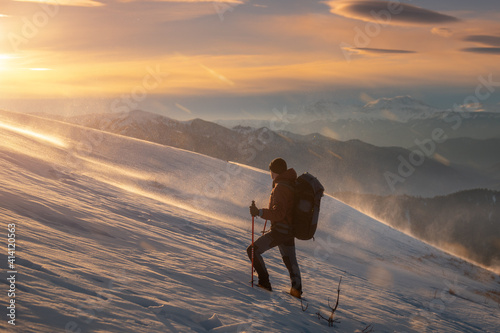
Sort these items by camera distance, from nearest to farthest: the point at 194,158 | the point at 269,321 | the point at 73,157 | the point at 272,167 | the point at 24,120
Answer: the point at 269,321, the point at 272,167, the point at 73,157, the point at 24,120, the point at 194,158

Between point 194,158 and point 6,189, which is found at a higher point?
point 194,158

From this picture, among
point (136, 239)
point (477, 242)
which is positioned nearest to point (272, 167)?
point (136, 239)

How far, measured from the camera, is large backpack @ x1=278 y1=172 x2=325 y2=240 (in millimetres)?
6312

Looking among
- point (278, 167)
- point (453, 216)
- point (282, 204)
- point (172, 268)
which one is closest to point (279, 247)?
point (282, 204)

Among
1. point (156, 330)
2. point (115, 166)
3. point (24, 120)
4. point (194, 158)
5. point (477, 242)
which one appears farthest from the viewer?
point (477, 242)

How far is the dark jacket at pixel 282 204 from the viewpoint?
624 cm

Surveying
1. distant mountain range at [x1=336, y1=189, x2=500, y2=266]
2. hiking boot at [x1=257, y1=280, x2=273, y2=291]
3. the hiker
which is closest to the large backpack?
the hiker

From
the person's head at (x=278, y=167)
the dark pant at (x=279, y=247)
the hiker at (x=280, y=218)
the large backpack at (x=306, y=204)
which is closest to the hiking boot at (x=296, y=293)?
the hiker at (x=280, y=218)

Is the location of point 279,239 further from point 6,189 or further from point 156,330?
point 6,189

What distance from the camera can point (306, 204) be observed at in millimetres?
6332

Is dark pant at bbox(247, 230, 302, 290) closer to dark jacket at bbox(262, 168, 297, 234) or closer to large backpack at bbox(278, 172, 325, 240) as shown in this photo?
dark jacket at bbox(262, 168, 297, 234)

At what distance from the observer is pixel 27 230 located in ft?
19.4

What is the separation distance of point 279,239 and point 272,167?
112 cm

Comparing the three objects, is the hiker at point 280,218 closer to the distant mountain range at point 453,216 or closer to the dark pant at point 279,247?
the dark pant at point 279,247
